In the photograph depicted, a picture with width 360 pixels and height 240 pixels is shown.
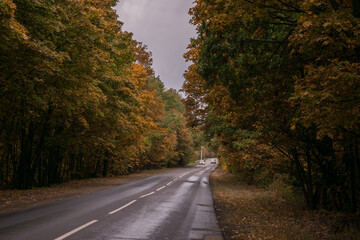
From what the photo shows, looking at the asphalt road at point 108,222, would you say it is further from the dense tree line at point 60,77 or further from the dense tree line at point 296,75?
the dense tree line at point 60,77

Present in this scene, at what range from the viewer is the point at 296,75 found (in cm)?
709

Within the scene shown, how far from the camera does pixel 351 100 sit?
4.20 meters

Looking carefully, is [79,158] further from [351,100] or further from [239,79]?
[351,100]

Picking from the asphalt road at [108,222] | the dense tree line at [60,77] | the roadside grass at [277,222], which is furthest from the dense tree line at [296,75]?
the dense tree line at [60,77]

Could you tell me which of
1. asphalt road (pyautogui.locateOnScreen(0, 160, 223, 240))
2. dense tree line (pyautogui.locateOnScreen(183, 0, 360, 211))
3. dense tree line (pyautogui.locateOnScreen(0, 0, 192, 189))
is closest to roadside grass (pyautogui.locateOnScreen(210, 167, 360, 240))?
asphalt road (pyautogui.locateOnScreen(0, 160, 223, 240))

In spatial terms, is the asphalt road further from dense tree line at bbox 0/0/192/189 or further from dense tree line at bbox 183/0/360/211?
dense tree line at bbox 0/0/192/189

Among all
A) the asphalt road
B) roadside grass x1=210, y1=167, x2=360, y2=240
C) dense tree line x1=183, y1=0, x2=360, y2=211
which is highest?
dense tree line x1=183, y1=0, x2=360, y2=211

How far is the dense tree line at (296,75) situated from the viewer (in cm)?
445

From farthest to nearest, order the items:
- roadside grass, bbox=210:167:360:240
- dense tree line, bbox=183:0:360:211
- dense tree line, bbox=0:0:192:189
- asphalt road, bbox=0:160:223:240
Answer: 1. dense tree line, bbox=0:0:192:189
2. roadside grass, bbox=210:167:360:240
3. asphalt road, bbox=0:160:223:240
4. dense tree line, bbox=183:0:360:211

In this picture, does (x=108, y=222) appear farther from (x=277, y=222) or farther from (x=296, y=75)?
(x=296, y=75)

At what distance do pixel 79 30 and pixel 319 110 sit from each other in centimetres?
1010

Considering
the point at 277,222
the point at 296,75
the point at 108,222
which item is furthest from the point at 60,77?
the point at 277,222

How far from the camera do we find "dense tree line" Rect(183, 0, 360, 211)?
445 centimetres

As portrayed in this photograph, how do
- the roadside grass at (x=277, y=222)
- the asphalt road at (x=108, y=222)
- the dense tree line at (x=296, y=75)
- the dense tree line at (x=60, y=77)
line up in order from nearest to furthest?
1. the dense tree line at (x=296, y=75)
2. the asphalt road at (x=108, y=222)
3. the roadside grass at (x=277, y=222)
4. the dense tree line at (x=60, y=77)
